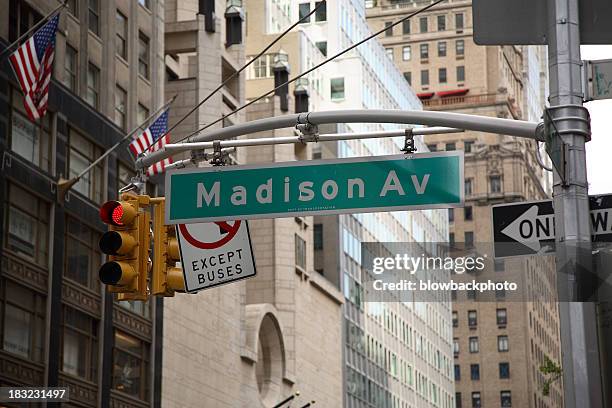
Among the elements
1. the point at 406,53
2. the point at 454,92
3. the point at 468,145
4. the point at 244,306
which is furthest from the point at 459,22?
the point at 244,306

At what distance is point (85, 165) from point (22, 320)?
850cm

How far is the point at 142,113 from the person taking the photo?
5931 centimetres

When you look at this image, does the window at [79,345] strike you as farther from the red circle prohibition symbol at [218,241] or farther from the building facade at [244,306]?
the red circle prohibition symbol at [218,241]

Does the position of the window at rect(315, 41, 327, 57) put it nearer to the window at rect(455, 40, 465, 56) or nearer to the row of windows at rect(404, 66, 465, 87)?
the row of windows at rect(404, 66, 465, 87)

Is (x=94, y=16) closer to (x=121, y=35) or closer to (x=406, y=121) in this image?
(x=121, y=35)

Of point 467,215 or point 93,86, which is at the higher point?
point 467,215

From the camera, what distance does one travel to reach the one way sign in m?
9.91

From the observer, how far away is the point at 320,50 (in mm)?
105812

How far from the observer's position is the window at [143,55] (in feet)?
196

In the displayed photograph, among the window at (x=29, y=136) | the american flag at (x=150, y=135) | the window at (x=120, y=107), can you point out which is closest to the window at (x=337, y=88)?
the window at (x=120, y=107)

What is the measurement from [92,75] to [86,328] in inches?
401

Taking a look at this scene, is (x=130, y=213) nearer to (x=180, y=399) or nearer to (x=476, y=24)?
(x=476, y=24)

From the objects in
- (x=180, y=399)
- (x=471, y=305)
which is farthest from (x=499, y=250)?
(x=180, y=399)

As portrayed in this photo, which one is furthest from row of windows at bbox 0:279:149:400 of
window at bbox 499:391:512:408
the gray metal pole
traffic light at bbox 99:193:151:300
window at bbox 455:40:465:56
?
window at bbox 455:40:465:56
